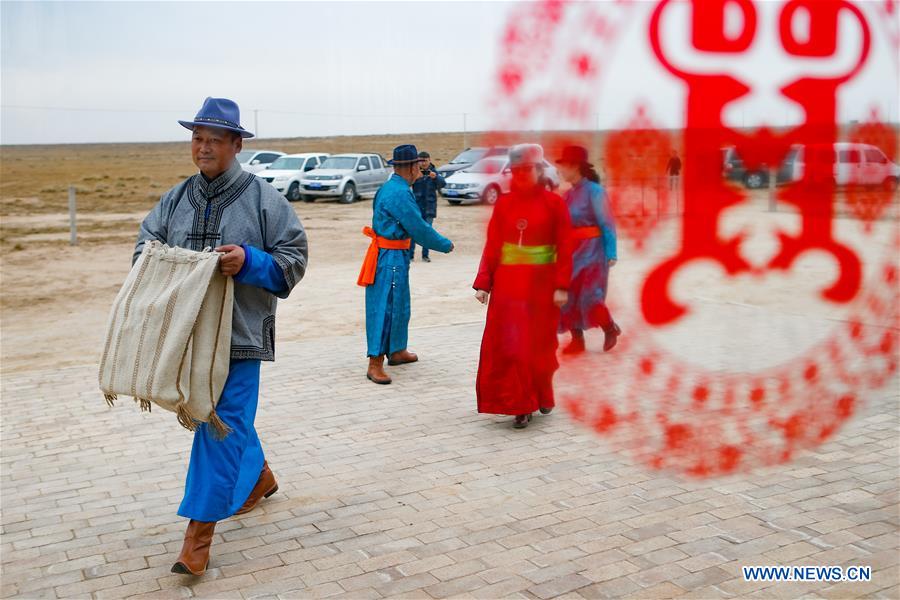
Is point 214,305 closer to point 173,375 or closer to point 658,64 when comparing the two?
point 173,375

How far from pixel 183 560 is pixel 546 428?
8.62ft

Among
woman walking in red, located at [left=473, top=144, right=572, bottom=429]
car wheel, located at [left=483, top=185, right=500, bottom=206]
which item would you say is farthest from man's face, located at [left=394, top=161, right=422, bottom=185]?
car wheel, located at [left=483, top=185, right=500, bottom=206]

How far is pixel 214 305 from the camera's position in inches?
144

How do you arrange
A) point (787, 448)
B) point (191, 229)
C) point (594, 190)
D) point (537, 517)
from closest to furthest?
point (594, 190) → point (787, 448) → point (191, 229) → point (537, 517)

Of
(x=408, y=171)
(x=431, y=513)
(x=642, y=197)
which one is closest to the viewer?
(x=642, y=197)

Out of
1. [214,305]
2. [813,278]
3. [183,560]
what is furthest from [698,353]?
[183,560]

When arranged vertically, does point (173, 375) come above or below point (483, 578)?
above

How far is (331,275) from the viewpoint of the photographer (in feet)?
43.4

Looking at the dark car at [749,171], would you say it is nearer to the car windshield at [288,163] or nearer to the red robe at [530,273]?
the red robe at [530,273]

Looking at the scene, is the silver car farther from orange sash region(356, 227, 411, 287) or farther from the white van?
the white van

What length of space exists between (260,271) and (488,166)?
2040mm

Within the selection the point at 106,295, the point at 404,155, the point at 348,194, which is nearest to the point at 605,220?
the point at 404,155

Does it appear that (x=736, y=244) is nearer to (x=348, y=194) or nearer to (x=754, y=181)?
(x=754, y=181)

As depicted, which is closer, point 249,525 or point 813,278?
point 813,278
